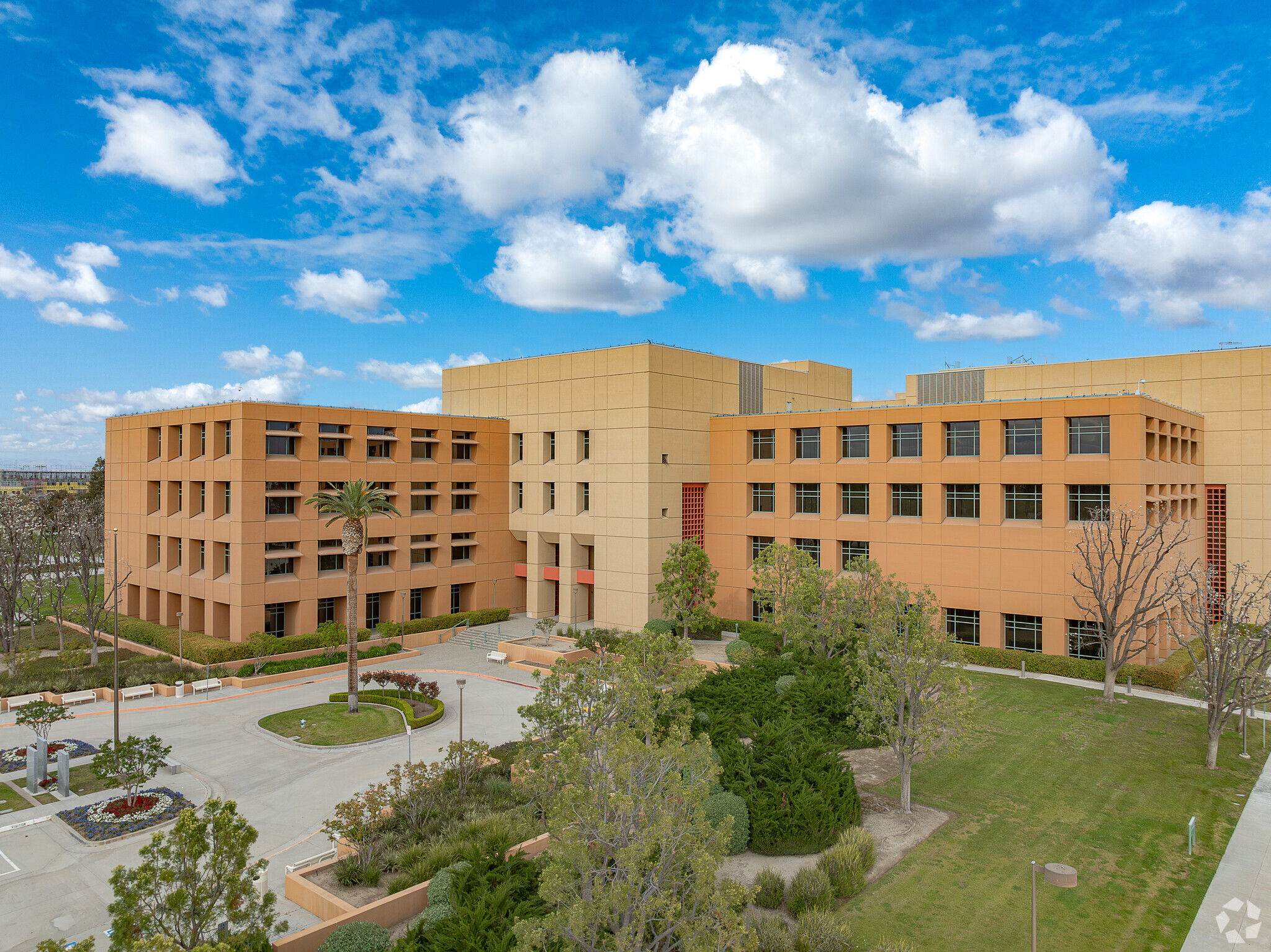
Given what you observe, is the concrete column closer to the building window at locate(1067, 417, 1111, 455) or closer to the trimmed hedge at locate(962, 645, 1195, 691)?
the trimmed hedge at locate(962, 645, 1195, 691)

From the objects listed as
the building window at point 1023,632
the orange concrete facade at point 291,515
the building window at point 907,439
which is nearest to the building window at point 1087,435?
the building window at point 907,439

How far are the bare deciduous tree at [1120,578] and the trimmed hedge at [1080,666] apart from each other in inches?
34.5

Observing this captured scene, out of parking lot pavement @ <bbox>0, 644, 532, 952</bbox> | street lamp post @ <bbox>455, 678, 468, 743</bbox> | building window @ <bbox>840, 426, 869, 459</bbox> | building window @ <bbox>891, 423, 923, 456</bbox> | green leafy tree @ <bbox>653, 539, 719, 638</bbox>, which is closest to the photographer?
parking lot pavement @ <bbox>0, 644, 532, 952</bbox>

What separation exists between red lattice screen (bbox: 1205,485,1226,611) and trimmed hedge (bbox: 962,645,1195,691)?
1240cm

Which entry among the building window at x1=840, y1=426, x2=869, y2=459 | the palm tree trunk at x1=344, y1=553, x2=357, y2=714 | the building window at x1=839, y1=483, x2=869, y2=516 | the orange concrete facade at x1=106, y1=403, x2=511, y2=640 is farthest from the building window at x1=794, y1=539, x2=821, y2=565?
the palm tree trunk at x1=344, y1=553, x2=357, y2=714

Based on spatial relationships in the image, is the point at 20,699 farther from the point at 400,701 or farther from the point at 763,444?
the point at 763,444

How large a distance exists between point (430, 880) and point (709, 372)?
40260 millimetres

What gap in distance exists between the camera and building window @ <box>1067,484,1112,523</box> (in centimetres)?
3675

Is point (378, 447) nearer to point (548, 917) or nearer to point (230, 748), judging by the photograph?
point (230, 748)

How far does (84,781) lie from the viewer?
2644cm

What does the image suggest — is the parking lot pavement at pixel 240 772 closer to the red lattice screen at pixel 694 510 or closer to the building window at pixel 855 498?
the red lattice screen at pixel 694 510

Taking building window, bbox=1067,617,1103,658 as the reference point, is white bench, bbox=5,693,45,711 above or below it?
below

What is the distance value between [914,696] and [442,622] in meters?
36.7

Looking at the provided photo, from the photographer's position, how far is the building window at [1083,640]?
3703 cm
